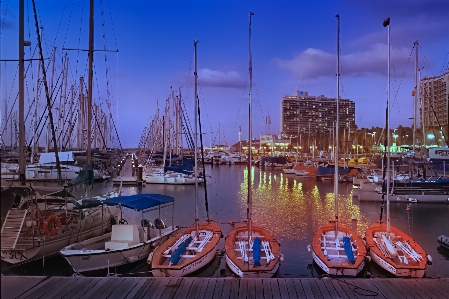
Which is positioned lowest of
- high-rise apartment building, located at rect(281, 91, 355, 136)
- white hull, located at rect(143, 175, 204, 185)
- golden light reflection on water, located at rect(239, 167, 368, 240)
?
golden light reflection on water, located at rect(239, 167, 368, 240)

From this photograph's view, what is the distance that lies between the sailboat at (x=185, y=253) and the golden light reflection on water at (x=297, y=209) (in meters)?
7.28

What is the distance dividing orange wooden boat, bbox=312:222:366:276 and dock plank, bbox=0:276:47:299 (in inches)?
347

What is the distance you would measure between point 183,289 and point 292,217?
750 inches

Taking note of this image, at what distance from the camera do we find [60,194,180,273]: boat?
1325 centimetres

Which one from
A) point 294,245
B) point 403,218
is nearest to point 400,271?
point 294,245

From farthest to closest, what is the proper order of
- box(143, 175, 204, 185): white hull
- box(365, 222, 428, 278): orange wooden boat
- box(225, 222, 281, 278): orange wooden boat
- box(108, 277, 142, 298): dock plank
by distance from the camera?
box(143, 175, 204, 185): white hull, box(365, 222, 428, 278): orange wooden boat, box(225, 222, 281, 278): orange wooden boat, box(108, 277, 142, 298): dock plank

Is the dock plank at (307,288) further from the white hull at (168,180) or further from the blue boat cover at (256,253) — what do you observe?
the white hull at (168,180)

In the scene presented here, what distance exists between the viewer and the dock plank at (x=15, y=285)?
9.70 meters

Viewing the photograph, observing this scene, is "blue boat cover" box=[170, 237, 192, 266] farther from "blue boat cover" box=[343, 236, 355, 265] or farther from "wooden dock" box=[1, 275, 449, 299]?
"blue boat cover" box=[343, 236, 355, 265]

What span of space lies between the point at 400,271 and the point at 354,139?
11091 centimetres

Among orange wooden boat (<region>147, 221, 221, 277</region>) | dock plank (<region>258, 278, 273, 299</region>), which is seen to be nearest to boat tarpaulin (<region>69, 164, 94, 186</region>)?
orange wooden boat (<region>147, 221, 221, 277</region>)

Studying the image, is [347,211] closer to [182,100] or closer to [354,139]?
[182,100]

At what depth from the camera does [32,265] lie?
15266 mm

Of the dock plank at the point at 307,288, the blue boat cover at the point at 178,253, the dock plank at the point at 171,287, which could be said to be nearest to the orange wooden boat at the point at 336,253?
the dock plank at the point at 307,288
